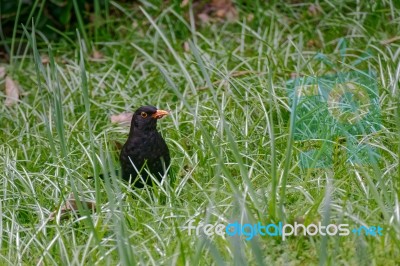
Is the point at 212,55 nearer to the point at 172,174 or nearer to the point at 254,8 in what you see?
the point at 254,8

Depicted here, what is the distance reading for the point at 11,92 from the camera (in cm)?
487

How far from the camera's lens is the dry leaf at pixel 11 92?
4.66m

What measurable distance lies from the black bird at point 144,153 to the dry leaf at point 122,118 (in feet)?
1.80

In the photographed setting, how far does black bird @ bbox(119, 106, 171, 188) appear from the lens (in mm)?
3686

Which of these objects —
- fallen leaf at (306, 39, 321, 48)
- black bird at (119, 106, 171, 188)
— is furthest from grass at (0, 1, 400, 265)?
black bird at (119, 106, 171, 188)

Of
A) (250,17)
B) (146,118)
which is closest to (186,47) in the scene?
(250,17)

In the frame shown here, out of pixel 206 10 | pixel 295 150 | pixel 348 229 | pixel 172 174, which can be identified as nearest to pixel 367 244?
pixel 348 229

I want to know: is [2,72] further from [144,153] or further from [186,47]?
[144,153]

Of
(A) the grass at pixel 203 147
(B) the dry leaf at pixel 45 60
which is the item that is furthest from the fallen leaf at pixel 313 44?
(B) the dry leaf at pixel 45 60

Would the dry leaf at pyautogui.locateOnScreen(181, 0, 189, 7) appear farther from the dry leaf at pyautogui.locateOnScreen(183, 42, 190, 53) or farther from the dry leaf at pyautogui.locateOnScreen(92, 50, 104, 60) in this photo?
the dry leaf at pyautogui.locateOnScreen(92, 50, 104, 60)

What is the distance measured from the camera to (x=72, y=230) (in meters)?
3.10

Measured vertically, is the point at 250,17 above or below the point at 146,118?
above

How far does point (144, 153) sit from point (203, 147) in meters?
0.27

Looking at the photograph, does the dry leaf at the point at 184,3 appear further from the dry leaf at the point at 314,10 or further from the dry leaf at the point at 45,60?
the dry leaf at the point at 45,60
